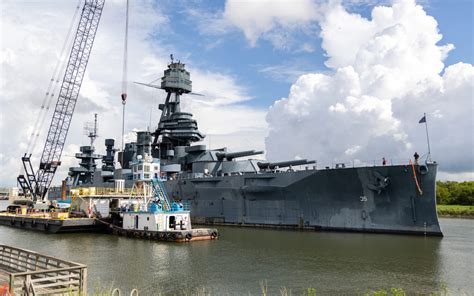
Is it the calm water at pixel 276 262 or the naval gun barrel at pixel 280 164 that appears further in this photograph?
the naval gun barrel at pixel 280 164

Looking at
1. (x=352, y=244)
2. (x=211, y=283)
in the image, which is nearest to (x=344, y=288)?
(x=211, y=283)

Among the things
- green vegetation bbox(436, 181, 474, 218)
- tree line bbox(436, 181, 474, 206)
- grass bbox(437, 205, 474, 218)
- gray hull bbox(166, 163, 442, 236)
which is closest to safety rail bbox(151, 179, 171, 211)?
gray hull bbox(166, 163, 442, 236)

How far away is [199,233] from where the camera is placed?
28500 mm

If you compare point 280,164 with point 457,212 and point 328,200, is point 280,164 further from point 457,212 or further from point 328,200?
point 457,212

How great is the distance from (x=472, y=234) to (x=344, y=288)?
2377 centimetres

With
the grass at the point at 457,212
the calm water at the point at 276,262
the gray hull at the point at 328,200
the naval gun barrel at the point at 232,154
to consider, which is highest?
the naval gun barrel at the point at 232,154

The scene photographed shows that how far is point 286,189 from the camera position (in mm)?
35250

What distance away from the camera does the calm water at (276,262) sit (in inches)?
648

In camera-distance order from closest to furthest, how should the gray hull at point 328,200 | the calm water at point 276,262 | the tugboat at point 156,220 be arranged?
the calm water at point 276,262 < the tugboat at point 156,220 < the gray hull at point 328,200

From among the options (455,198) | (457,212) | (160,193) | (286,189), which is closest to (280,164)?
(286,189)

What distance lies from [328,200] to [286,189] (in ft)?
12.4

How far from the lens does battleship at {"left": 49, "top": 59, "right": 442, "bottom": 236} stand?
2995cm

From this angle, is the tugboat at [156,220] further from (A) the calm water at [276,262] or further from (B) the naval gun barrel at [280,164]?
(B) the naval gun barrel at [280,164]

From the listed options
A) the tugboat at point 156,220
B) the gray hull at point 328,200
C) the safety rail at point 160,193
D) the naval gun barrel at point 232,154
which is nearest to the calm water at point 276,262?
the tugboat at point 156,220
